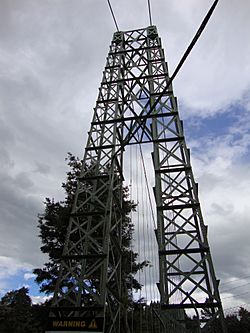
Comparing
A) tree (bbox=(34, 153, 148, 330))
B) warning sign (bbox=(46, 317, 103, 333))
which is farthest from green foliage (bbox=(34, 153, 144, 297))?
warning sign (bbox=(46, 317, 103, 333))

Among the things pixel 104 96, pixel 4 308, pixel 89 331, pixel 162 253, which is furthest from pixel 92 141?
pixel 4 308

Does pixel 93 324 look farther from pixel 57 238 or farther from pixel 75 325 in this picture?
pixel 57 238

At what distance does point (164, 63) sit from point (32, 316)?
12.7m

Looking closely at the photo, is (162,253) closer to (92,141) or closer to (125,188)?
(92,141)

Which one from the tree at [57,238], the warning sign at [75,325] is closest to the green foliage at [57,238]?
the tree at [57,238]

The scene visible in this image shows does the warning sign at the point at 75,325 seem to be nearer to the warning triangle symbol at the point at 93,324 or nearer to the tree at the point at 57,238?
the warning triangle symbol at the point at 93,324

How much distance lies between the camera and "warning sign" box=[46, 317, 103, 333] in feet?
20.9

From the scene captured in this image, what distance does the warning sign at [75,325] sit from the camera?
6.38 meters

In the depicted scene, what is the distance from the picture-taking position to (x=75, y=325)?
256 inches

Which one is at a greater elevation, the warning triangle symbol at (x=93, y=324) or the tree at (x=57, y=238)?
the tree at (x=57, y=238)

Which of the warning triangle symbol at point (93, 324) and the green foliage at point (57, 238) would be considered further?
the green foliage at point (57, 238)

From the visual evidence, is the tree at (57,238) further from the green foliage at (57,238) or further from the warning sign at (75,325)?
the warning sign at (75,325)

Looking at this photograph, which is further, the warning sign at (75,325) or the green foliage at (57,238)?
the green foliage at (57,238)

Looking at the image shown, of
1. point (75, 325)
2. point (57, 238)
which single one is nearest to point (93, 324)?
point (75, 325)
